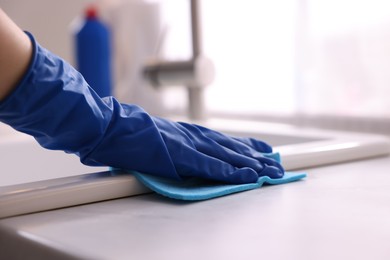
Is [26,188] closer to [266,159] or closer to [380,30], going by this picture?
[266,159]

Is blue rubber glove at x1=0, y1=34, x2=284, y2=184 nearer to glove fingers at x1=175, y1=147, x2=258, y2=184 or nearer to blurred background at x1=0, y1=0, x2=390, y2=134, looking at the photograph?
glove fingers at x1=175, y1=147, x2=258, y2=184

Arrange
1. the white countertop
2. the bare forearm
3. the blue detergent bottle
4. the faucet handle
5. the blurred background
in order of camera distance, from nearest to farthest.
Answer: the white countertop < the bare forearm < the blurred background < the faucet handle < the blue detergent bottle

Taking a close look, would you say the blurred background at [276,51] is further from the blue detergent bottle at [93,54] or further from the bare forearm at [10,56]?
the bare forearm at [10,56]

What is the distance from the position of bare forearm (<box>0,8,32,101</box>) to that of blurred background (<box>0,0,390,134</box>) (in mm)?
856

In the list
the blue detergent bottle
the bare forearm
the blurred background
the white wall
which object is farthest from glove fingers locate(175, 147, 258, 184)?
the white wall

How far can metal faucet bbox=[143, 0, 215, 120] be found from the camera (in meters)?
1.47

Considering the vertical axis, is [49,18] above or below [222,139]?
above

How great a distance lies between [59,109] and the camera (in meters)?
0.65

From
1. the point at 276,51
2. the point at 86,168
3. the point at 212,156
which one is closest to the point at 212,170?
the point at 212,156

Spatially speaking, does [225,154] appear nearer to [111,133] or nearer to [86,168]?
[111,133]

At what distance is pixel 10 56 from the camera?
2.02ft

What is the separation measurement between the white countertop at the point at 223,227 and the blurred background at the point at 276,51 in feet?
1.97

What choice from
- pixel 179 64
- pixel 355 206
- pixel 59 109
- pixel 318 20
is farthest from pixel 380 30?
pixel 59 109

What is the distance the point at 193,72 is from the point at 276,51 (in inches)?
9.6
